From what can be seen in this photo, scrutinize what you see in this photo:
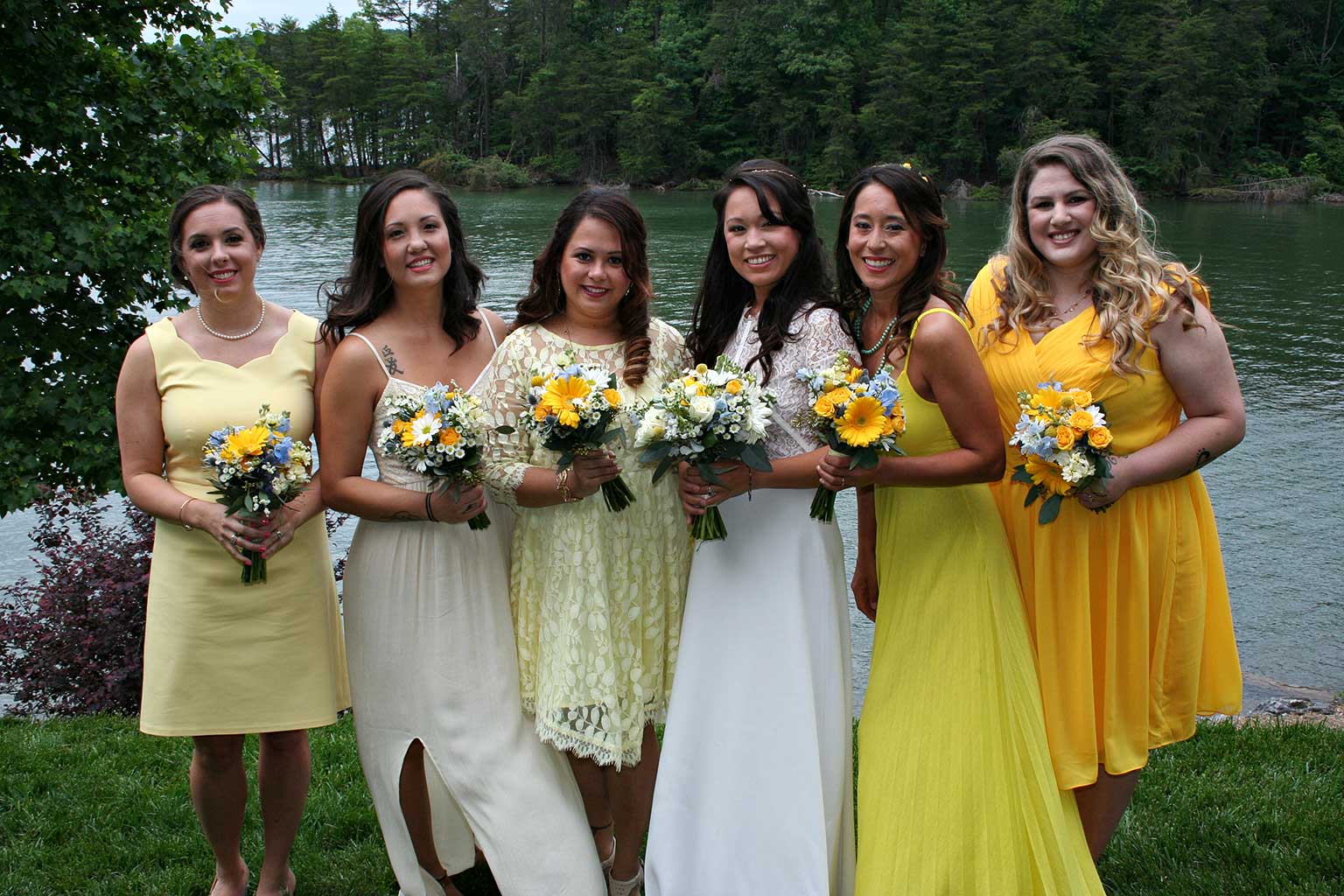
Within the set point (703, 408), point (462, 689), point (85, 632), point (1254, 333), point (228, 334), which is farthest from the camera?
point (1254, 333)

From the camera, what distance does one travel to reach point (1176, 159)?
6119 cm

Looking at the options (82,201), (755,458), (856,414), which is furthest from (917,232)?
(82,201)

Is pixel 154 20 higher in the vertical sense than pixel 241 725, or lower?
higher

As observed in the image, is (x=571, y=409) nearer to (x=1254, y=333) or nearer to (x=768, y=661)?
(x=768, y=661)

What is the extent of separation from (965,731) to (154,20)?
676cm

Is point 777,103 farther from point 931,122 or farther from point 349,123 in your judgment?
point 349,123

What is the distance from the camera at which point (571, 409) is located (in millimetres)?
3523

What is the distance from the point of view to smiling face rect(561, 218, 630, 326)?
3.99 m

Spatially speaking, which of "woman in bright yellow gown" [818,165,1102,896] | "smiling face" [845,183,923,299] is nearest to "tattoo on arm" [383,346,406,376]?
"woman in bright yellow gown" [818,165,1102,896]

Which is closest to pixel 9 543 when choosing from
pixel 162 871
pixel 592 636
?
pixel 162 871

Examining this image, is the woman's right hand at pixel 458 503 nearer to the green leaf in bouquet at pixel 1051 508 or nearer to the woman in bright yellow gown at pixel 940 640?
the woman in bright yellow gown at pixel 940 640

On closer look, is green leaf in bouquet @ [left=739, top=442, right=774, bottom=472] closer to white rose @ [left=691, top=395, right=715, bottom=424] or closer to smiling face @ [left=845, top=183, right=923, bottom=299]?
white rose @ [left=691, top=395, right=715, bottom=424]

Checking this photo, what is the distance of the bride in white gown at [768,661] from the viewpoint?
3857mm

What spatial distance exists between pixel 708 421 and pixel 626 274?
31.0 inches
